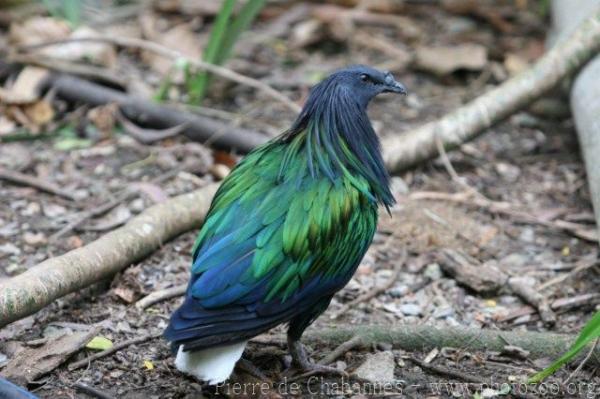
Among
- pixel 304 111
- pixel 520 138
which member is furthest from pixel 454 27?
pixel 304 111

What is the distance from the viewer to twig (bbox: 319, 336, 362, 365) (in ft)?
13.6

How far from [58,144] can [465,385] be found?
137 inches

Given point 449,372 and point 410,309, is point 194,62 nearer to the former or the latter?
point 410,309

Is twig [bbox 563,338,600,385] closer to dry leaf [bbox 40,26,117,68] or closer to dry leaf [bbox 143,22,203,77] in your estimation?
dry leaf [bbox 143,22,203,77]

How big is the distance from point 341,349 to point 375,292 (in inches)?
30.3

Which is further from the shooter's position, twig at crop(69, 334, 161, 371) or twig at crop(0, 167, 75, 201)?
twig at crop(0, 167, 75, 201)

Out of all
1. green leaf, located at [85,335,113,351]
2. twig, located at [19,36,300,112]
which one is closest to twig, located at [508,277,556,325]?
twig, located at [19,36,300,112]

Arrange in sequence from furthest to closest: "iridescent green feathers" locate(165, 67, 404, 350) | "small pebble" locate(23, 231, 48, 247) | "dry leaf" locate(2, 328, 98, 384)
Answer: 1. "small pebble" locate(23, 231, 48, 247)
2. "dry leaf" locate(2, 328, 98, 384)
3. "iridescent green feathers" locate(165, 67, 404, 350)

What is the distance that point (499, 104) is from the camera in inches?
242

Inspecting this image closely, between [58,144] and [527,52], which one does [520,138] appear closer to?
[527,52]

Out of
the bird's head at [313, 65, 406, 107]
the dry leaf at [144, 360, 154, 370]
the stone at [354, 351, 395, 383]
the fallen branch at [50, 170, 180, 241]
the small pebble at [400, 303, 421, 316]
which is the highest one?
the bird's head at [313, 65, 406, 107]

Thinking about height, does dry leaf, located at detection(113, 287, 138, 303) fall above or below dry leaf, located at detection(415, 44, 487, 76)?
below

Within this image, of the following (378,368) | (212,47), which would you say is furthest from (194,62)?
(378,368)

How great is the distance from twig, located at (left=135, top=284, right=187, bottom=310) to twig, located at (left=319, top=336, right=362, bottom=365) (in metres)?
0.88
